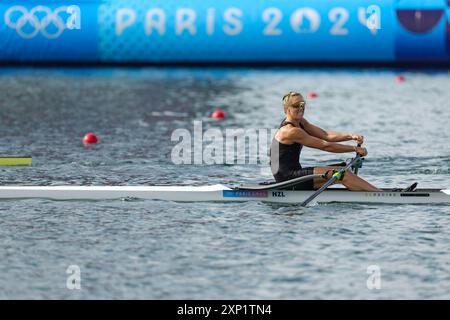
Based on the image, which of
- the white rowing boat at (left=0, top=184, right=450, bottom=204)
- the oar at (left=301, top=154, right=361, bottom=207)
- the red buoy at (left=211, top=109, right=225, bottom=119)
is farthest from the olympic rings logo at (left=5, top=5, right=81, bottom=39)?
the oar at (left=301, top=154, right=361, bottom=207)

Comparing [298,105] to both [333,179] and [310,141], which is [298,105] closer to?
[310,141]

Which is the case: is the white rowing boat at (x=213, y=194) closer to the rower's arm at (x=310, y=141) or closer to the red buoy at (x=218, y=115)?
the rower's arm at (x=310, y=141)

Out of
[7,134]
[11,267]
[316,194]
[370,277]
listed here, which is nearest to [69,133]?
[7,134]

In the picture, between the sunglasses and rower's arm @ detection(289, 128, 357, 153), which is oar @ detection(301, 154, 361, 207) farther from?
the sunglasses

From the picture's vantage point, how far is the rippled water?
35.8ft

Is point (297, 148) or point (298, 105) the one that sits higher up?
point (298, 105)

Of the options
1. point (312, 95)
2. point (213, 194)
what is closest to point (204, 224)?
point (213, 194)

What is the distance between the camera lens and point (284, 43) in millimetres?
33906

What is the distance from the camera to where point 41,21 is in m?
33.6

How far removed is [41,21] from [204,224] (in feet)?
69.9

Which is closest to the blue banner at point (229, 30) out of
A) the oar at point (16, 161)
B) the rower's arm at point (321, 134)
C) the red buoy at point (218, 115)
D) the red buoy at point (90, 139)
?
the red buoy at point (218, 115)

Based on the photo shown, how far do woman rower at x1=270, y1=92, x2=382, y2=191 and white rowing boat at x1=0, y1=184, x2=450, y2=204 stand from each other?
0.14 m
